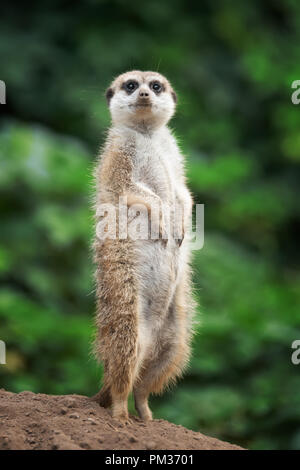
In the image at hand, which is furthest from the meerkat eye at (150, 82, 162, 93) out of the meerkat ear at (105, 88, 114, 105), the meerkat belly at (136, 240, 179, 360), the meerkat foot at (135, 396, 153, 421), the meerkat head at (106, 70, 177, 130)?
the meerkat foot at (135, 396, 153, 421)

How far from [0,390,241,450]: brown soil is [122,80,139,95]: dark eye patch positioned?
86.1 inches

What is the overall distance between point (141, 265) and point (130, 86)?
54.4 inches

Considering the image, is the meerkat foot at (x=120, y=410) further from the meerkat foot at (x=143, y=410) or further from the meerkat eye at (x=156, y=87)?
the meerkat eye at (x=156, y=87)

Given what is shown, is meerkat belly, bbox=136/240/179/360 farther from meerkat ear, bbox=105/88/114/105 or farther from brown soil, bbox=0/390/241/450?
meerkat ear, bbox=105/88/114/105

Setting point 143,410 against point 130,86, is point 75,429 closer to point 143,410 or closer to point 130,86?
point 143,410

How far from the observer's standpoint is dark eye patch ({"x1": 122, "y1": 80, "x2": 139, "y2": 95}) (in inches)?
210

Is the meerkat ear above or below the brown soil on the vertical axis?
above

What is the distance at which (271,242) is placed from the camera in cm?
1003

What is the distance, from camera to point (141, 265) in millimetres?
4793

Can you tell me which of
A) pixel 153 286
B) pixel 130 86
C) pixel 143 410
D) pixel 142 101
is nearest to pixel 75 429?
pixel 143 410

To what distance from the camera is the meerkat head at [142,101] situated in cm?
521

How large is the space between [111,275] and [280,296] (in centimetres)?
373

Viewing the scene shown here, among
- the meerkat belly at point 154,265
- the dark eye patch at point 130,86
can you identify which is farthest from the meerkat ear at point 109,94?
the meerkat belly at point 154,265
